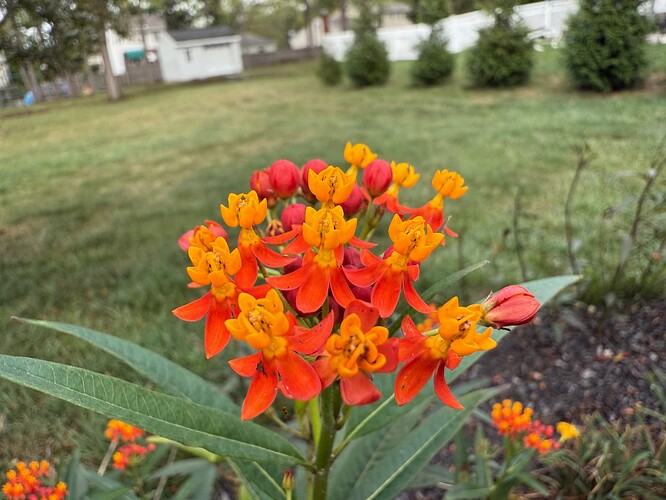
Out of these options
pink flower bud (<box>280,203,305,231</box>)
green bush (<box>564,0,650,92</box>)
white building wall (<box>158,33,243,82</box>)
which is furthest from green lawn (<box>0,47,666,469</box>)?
white building wall (<box>158,33,243,82</box>)

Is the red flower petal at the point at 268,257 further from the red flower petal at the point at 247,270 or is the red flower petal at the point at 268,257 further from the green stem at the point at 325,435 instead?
the green stem at the point at 325,435

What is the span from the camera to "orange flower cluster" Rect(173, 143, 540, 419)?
1.76 feet

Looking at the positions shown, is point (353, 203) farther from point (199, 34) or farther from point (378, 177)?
point (199, 34)

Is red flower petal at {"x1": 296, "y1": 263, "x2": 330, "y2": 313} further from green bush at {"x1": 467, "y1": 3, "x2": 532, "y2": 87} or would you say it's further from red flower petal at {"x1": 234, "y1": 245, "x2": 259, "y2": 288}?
green bush at {"x1": 467, "y1": 3, "x2": 532, "y2": 87}

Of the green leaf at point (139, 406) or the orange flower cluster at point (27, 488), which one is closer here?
the green leaf at point (139, 406)

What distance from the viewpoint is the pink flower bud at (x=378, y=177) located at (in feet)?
2.65

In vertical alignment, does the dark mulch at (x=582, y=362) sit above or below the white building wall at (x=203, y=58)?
below

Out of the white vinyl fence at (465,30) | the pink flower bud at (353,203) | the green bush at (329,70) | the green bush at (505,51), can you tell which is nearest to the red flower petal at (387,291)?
the pink flower bud at (353,203)

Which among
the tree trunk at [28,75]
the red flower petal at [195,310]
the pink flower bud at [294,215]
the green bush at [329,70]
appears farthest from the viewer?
the green bush at [329,70]

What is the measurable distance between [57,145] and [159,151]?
4.81 feet

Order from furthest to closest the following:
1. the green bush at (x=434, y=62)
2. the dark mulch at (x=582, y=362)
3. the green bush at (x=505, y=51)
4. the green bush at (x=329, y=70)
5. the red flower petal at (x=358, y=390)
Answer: the green bush at (x=329, y=70) → the green bush at (x=434, y=62) → the green bush at (x=505, y=51) → the dark mulch at (x=582, y=362) → the red flower petal at (x=358, y=390)

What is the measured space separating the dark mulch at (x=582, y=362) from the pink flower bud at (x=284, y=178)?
4.18 feet

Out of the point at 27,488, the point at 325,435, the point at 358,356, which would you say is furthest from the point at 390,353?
the point at 27,488

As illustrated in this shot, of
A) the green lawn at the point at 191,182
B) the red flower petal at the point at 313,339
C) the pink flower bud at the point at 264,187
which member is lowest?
the green lawn at the point at 191,182
